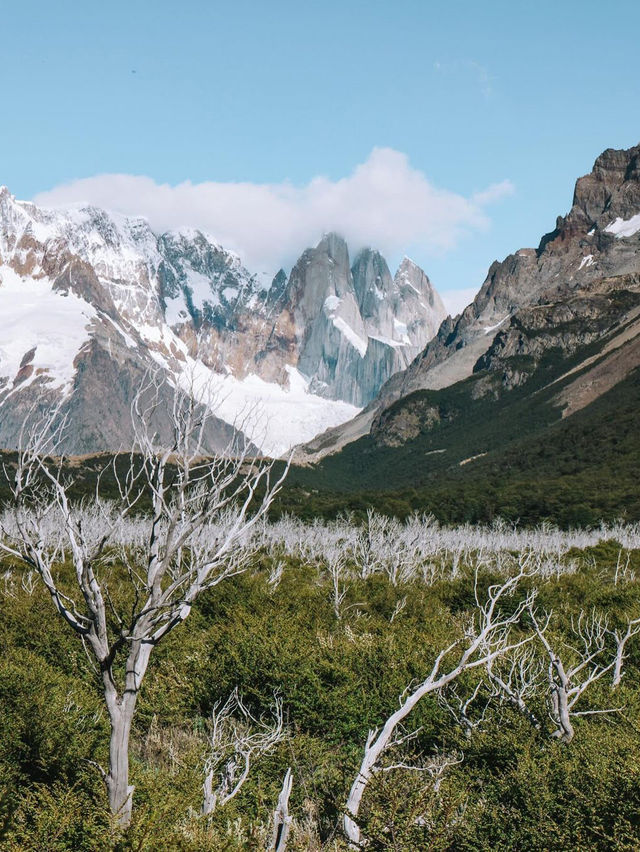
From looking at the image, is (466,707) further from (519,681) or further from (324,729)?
(324,729)

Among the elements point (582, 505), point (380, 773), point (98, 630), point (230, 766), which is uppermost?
point (98, 630)

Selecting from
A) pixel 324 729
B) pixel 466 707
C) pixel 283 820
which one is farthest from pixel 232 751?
pixel 283 820

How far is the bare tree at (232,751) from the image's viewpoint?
12.0 meters

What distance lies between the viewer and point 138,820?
29.9 ft

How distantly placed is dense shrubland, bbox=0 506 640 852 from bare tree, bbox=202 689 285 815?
11cm

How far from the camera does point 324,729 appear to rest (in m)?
20.1

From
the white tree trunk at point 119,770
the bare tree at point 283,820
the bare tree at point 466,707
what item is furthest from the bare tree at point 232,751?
the bare tree at point 466,707

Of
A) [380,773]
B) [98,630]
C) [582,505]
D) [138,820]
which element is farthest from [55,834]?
[582,505]

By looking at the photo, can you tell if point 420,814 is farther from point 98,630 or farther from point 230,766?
point 98,630

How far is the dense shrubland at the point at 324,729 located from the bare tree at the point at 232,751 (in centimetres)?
11

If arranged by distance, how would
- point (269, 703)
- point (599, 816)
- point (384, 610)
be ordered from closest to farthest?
point (599, 816)
point (269, 703)
point (384, 610)

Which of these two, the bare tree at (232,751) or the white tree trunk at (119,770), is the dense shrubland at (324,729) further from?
the white tree trunk at (119,770)

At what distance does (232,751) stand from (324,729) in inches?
192

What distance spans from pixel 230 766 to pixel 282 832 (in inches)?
143
